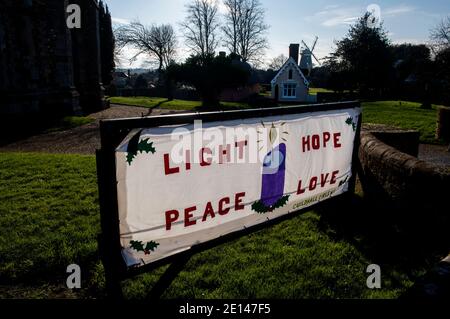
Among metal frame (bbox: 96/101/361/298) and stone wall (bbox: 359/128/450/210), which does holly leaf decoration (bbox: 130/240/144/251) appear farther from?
stone wall (bbox: 359/128/450/210)

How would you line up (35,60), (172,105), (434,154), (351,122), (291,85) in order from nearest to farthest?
(351,122)
(434,154)
(35,60)
(172,105)
(291,85)

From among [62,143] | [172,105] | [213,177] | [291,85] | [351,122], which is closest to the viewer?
[213,177]

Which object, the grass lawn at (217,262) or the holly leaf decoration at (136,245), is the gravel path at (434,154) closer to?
the grass lawn at (217,262)

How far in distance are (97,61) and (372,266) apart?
24435 millimetres

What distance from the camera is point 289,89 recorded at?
50.4m

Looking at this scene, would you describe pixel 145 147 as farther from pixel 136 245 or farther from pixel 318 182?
pixel 318 182

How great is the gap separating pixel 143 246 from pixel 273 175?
61.2 inches

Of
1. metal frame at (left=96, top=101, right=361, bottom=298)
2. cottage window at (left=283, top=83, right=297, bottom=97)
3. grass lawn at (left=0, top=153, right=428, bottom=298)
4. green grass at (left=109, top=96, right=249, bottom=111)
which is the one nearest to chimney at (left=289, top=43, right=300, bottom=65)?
cottage window at (left=283, top=83, right=297, bottom=97)

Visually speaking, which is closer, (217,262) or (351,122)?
(217,262)

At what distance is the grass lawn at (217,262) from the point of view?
3.37 metres

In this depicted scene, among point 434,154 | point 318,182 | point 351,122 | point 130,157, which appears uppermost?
point 351,122

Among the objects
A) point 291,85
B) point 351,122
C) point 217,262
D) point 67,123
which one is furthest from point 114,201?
point 291,85

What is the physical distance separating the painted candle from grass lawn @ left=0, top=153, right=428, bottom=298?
91cm

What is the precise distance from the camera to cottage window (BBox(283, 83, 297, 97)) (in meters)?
50.0
